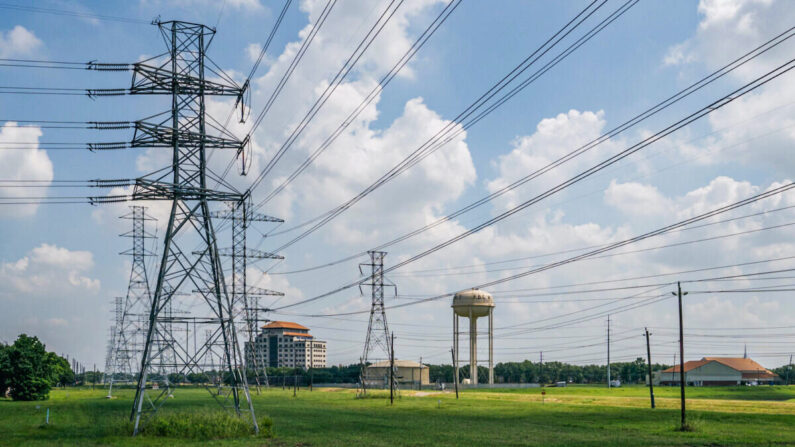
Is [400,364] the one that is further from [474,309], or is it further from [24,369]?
[24,369]

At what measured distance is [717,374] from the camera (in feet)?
585

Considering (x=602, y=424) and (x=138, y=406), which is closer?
(x=138, y=406)

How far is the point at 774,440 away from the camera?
3894 cm

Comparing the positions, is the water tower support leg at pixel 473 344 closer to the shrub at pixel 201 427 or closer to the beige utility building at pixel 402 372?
the beige utility building at pixel 402 372

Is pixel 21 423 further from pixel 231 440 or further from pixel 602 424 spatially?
pixel 602 424

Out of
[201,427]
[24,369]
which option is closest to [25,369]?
[24,369]

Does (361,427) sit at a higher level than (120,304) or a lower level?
lower

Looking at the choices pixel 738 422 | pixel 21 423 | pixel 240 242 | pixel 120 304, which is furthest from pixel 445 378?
pixel 21 423

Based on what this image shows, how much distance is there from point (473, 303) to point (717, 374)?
283 ft

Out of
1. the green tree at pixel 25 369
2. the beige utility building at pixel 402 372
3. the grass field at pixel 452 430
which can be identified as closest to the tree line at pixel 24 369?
the green tree at pixel 25 369

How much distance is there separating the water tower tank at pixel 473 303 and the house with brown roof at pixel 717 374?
212 ft

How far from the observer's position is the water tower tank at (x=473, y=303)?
136250mm

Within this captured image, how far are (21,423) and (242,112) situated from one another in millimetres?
27928

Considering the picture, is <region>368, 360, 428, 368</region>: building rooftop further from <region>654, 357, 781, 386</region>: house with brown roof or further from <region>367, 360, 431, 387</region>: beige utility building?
<region>654, 357, 781, 386</region>: house with brown roof
